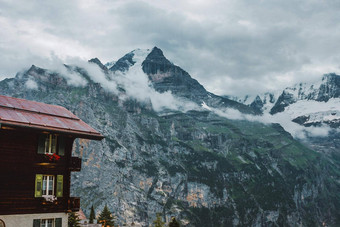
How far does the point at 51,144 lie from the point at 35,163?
2567 millimetres

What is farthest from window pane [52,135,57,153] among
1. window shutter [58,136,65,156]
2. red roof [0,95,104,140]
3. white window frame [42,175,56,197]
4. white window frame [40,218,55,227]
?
white window frame [40,218,55,227]

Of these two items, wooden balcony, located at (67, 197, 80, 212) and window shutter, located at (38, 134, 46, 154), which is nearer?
window shutter, located at (38, 134, 46, 154)

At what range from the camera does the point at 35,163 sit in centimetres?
3900

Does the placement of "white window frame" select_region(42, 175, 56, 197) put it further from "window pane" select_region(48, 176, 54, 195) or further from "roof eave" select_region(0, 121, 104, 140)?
"roof eave" select_region(0, 121, 104, 140)

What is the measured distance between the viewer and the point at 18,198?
37250 millimetres

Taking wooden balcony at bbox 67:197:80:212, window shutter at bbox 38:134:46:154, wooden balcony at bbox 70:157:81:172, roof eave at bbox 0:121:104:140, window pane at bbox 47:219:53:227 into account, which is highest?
roof eave at bbox 0:121:104:140

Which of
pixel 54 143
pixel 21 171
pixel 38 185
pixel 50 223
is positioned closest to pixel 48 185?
pixel 38 185

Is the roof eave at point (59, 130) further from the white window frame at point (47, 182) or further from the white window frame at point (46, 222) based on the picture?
the white window frame at point (46, 222)

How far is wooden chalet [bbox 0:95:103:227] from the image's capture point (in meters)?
36.8

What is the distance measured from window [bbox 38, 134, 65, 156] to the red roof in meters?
1.49

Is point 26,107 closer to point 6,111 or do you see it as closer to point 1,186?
Result: point 6,111

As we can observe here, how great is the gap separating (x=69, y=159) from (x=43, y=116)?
5.12 m

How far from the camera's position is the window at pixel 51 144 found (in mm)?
39438

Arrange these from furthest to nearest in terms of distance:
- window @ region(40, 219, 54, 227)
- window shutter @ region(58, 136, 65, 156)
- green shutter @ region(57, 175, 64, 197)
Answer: window shutter @ region(58, 136, 65, 156) → green shutter @ region(57, 175, 64, 197) → window @ region(40, 219, 54, 227)
